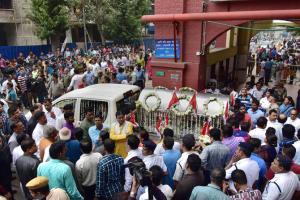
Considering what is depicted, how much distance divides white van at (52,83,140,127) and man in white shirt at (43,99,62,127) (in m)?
0.28

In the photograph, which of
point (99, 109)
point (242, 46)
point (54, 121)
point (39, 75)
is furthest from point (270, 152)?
point (242, 46)

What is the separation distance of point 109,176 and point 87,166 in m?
0.43

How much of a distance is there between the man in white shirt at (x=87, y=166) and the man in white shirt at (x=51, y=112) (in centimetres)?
269

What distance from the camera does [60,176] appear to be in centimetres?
380

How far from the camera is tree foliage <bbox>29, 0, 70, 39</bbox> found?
24.0 m

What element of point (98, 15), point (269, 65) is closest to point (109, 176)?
point (269, 65)

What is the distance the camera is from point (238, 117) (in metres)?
6.45

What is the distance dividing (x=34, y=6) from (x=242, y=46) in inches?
663

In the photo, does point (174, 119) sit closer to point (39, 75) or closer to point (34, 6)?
point (39, 75)

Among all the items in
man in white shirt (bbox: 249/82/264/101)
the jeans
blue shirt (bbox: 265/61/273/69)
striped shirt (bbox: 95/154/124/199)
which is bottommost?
the jeans

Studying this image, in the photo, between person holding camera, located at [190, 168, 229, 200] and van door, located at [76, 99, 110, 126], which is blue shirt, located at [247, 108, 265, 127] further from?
person holding camera, located at [190, 168, 229, 200]

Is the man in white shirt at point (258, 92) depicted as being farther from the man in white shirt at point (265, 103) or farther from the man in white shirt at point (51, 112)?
the man in white shirt at point (51, 112)

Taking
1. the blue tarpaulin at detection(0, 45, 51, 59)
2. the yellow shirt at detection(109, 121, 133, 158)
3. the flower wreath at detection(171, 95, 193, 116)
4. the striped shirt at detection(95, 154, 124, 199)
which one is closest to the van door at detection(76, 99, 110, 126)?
the yellow shirt at detection(109, 121, 133, 158)

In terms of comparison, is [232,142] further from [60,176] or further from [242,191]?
[60,176]
